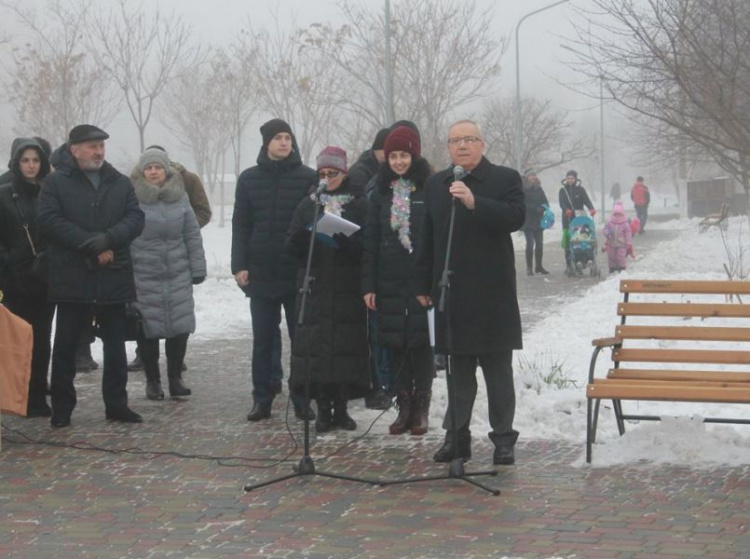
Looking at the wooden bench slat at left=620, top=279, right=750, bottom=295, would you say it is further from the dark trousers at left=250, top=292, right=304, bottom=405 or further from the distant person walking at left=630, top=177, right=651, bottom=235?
the distant person walking at left=630, top=177, right=651, bottom=235

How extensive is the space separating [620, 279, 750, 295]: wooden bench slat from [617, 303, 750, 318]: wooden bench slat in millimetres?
97

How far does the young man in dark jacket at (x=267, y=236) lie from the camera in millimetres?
9258

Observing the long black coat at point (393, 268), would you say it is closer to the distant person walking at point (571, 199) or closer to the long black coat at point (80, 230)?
the long black coat at point (80, 230)

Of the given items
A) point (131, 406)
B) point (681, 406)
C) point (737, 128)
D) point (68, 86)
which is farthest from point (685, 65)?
point (68, 86)

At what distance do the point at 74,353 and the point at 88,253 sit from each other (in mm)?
787

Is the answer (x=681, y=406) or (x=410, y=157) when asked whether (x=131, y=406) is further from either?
(x=681, y=406)

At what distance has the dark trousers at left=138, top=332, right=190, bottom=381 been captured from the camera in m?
10.3

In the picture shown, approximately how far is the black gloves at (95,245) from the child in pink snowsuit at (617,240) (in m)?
14.7

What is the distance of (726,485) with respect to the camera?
690 cm

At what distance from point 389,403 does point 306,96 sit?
3700 cm

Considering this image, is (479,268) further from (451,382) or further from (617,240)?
(617,240)

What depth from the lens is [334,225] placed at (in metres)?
8.02

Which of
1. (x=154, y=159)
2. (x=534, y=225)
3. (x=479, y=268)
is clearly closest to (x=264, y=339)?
(x=154, y=159)

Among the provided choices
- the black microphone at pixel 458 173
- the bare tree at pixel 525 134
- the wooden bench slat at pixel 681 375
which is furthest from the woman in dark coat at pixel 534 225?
the bare tree at pixel 525 134
